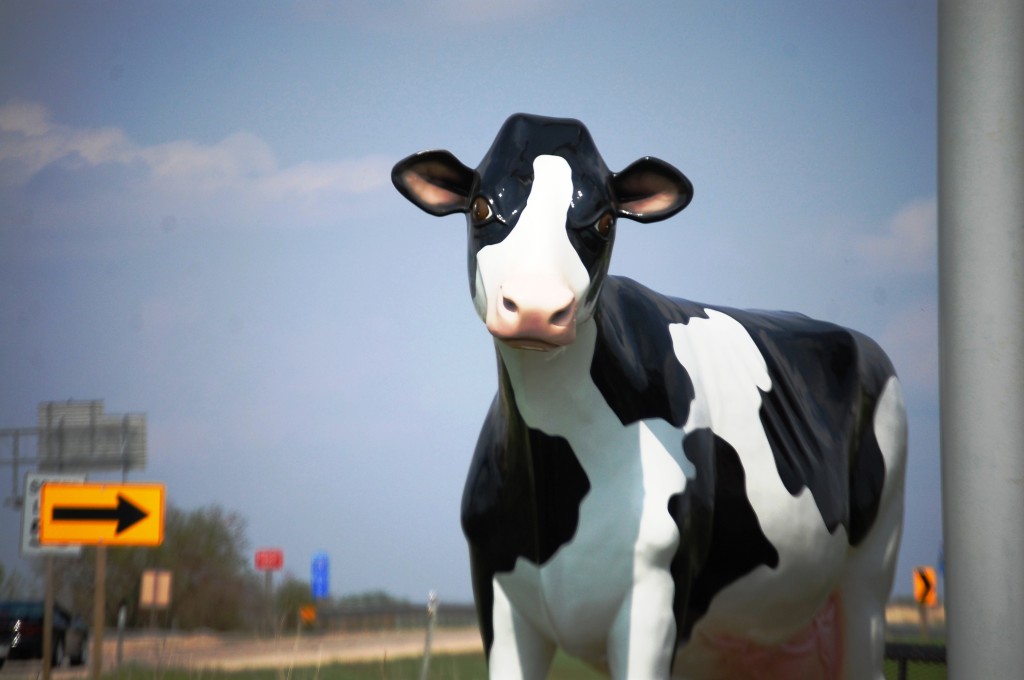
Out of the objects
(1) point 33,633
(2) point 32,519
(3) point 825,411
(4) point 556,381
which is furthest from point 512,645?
(1) point 33,633

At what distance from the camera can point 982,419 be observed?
298cm

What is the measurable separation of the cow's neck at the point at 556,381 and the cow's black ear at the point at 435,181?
470mm

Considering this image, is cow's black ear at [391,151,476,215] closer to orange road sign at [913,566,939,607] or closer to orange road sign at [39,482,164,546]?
orange road sign at [39,482,164,546]

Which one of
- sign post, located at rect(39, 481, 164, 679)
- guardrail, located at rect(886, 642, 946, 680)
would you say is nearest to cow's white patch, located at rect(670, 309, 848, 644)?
guardrail, located at rect(886, 642, 946, 680)

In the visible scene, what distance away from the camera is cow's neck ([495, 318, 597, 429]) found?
400 centimetres

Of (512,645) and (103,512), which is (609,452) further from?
(103,512)

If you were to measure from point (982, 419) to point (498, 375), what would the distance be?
63.7 inches

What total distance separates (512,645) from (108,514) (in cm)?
448

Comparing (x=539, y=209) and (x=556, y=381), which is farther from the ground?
(x=539, y=209)

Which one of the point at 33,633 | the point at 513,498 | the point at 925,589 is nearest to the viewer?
the point at 513,498

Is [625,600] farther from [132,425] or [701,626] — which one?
[132,425]

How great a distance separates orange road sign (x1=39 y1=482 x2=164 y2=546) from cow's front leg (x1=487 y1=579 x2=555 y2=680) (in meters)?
4.16

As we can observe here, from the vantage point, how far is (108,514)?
791 cm

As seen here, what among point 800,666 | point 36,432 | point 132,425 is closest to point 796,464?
point 800,666
